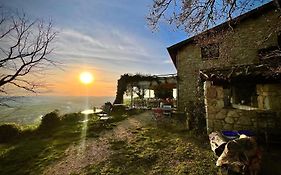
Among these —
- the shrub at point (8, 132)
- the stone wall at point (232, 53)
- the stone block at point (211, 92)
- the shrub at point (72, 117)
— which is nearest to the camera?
the stone block at point (211, 92)

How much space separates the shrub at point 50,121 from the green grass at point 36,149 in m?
0.19

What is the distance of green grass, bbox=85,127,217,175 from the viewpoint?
596 centimetres

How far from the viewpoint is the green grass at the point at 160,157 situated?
19.5 ft

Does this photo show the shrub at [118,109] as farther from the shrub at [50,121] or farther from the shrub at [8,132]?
the shrub at [8,132]

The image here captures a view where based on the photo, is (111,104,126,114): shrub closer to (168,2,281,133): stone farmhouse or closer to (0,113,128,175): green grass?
(0,113,128,175): green grass

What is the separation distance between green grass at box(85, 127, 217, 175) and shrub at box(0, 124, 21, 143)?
24.7 ft

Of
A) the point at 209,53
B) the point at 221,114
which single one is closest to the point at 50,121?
the point at 221,114

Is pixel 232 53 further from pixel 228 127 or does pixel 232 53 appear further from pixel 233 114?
pixel 228 127

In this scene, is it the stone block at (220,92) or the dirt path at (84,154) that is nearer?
the dirt path at (84,154)

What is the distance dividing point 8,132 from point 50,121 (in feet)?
8.95

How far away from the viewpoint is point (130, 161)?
22.5ft

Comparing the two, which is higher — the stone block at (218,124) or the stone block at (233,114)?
the stone block at (233,114)

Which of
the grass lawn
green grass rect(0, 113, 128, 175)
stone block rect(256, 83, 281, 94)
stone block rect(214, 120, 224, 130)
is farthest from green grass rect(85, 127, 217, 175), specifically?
stone block rect(256, 83, 281, 94)

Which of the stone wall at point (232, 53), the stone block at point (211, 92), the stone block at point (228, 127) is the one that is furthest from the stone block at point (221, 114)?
the stone wall at point (232, 53)
